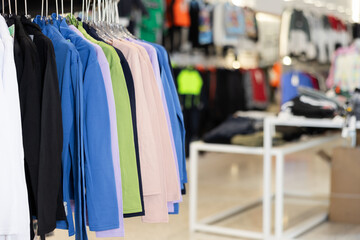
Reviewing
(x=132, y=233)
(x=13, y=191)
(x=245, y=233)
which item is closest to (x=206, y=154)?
→ (x=245, y=233)

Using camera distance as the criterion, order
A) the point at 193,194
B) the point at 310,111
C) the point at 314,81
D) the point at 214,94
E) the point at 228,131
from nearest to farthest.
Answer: the point at 310,111, the point at 193,194, the point at 228,131, the point at 314,81, the point at 214,94

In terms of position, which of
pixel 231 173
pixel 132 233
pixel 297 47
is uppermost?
pixel 297 47

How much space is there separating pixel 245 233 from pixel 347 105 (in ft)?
3.74

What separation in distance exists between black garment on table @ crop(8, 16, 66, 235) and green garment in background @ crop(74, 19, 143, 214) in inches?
9.3

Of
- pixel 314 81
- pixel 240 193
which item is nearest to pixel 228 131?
pixel 240 193

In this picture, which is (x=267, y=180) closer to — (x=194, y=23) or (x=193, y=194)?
(x=193, y=194)

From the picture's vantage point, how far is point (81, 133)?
1793 mm

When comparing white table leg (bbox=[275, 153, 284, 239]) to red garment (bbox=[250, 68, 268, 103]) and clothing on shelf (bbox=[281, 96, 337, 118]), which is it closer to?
clothing on shelf (bbox=[281, 96, 337, 118])

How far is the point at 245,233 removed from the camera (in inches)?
147

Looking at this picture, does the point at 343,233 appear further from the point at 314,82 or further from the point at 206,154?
the point at 206,154

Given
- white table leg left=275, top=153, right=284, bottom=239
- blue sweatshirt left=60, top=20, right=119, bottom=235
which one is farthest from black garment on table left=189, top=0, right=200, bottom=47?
blue sweatshirt left=60, top=20, right=119, bottom=235

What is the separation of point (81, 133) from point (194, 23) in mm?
4151

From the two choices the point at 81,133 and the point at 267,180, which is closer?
the point at 81,133

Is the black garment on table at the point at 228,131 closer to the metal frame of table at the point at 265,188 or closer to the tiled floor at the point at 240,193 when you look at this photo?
the metal frame of table at the point at 265,188
